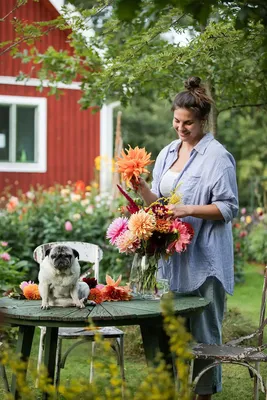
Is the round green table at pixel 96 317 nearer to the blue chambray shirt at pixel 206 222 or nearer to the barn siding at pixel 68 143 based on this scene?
the blue chambray shirt at pixel 206 222

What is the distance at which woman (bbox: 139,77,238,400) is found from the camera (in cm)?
434

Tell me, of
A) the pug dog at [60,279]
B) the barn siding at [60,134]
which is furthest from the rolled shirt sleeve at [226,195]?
the barn siding at [60,134]

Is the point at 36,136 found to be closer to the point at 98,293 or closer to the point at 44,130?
the point at 44,130

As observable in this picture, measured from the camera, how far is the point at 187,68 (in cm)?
719

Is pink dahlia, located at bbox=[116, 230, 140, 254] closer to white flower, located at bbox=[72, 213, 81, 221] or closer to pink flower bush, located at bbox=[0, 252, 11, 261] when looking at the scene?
pink flower bush, located at bbox=[0, 252, 11, 261]

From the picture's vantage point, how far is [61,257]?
3674 mm

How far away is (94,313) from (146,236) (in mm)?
530

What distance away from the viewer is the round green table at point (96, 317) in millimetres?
3589

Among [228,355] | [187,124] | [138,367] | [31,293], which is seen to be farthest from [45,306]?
[138,367]

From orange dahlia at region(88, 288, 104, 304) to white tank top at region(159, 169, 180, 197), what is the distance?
0.82m

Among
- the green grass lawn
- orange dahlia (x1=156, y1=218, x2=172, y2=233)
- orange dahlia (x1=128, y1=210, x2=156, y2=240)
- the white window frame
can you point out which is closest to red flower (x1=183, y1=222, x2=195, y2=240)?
orange dahlia (x1=156, y1=218, x2=172, y2=233)

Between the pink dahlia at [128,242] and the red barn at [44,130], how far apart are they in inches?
408

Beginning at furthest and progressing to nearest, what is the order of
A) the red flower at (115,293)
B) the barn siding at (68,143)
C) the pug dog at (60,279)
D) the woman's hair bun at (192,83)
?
the barn siding at (68,143), the woman's hair bun at (192,83), the red flower at (115,293), the pug dog at (60,279)

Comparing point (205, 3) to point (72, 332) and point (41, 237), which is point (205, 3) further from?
point (41, 237)
